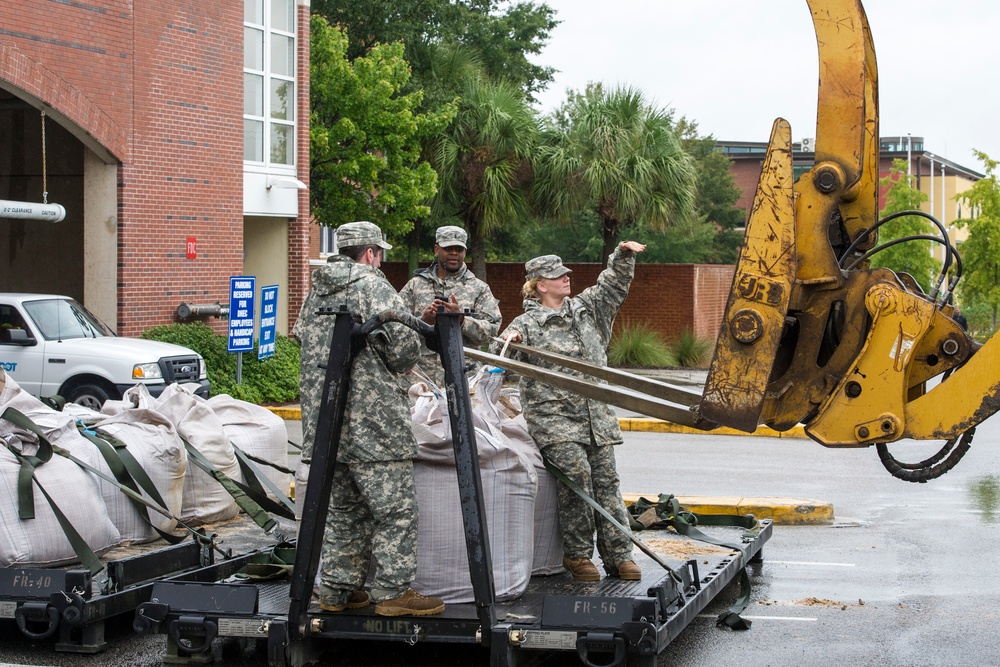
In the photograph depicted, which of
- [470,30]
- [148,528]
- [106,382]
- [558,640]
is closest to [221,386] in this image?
[106,382]

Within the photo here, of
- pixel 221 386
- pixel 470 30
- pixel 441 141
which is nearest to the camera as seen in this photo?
pixel 221 386

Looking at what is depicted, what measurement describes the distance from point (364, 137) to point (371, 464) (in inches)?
725

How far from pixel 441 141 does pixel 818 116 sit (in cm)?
2082

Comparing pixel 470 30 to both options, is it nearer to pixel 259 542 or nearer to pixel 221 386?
pixel 221 386

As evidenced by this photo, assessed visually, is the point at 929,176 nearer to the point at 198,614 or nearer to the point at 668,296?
the point at 668,296

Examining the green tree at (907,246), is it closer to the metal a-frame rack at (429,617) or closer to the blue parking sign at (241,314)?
the blue parking sign at (241,314)

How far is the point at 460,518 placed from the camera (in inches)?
247

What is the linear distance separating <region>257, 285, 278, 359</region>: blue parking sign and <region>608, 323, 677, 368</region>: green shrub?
9.53 metres

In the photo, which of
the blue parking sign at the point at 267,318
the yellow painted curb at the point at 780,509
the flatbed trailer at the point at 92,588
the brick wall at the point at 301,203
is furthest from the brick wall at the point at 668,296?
the flatbed trailer at the point at 92,588

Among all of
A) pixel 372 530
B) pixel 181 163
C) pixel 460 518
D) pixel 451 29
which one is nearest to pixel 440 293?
pixel 460 518

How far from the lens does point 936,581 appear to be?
26.9ft

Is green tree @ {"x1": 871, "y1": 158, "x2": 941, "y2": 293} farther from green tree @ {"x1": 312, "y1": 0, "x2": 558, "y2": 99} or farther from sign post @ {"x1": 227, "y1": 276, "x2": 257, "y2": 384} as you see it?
sign post @ {"x1": 227, "y1": 276, "x2": 257, "y2": 384}

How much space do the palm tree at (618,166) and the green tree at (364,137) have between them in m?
3.00

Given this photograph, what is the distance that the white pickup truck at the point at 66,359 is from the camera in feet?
49.8
